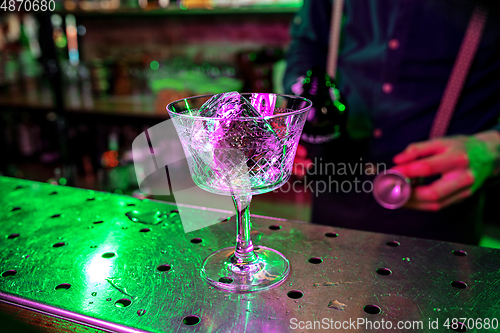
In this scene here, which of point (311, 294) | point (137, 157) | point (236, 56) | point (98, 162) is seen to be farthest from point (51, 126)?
point (311, 294)

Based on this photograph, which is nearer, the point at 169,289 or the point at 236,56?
the point at 169,289

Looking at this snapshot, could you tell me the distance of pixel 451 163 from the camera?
0.98m

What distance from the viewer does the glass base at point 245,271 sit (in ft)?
1.77

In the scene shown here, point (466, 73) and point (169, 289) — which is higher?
point (466, 73)

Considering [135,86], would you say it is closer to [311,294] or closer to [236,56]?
[236,56]

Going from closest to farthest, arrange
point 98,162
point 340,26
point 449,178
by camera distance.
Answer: point 449,178 → point 340,26 → point 98,162

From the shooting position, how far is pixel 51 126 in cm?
244

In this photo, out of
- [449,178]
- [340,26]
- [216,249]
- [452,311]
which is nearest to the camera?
[452,311]

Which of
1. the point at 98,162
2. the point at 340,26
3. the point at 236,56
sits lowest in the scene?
the point at 98,162

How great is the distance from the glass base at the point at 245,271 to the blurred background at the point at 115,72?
1263mm

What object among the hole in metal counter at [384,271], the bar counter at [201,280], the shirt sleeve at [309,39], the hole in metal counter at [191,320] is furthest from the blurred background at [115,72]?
the hole in metal counter at [191,320]

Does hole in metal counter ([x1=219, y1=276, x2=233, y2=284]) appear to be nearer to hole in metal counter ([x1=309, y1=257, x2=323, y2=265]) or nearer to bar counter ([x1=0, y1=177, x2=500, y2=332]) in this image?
bar counter ([x1=0, y1=177, x2=500, y2=332])

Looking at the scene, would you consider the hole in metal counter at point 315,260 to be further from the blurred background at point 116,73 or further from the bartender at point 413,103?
the blurred background at point 116,73

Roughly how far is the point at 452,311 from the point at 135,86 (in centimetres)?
203
